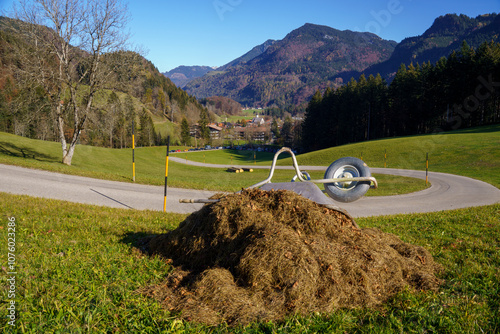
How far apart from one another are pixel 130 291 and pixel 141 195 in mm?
9043

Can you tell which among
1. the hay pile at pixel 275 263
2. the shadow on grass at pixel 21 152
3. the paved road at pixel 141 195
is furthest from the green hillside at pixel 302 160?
the hay pile at pixel 275 263

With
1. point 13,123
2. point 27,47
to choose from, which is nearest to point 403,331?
point 27,47

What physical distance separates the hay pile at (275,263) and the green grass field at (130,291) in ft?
0.59

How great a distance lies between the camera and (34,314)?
116 inches

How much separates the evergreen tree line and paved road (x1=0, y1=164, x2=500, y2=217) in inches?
2017

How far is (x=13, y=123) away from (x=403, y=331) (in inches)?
3379

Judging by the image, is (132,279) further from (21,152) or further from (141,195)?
(21,152)

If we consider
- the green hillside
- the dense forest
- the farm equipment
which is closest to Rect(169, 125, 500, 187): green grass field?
the green hillside

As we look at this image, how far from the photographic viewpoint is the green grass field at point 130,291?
9.53 feet

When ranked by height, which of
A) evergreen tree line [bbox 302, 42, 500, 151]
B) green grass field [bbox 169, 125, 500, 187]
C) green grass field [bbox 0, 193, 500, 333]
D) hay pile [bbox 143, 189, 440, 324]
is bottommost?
green grass field [bbox 0, 193, 500, 333]

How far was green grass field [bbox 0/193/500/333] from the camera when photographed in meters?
2.91

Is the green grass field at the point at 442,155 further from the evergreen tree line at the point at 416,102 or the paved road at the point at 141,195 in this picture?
the evergreen tree line at the point at 416,102

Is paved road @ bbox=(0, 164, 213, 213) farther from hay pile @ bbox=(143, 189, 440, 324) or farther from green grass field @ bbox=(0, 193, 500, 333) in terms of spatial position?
hay pile @ bbox=(143, 189, 440, 324)

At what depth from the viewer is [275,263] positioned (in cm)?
351
